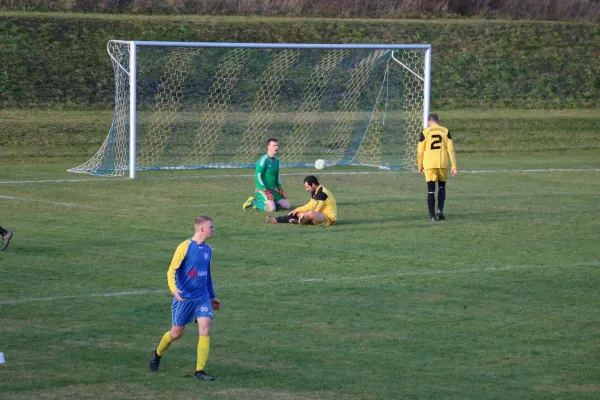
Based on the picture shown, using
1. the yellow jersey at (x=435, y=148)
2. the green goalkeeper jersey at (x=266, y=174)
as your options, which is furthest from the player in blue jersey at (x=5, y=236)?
the yellow jersey at (x=435, y=148)

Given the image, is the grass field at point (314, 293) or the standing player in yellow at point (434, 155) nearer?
the grass field at point (314, 293)

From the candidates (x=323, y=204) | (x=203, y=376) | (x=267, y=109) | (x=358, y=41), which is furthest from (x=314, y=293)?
(x=358, y=41)

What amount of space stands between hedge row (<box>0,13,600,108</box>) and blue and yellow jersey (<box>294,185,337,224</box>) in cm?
1762

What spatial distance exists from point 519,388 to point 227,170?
19057mm

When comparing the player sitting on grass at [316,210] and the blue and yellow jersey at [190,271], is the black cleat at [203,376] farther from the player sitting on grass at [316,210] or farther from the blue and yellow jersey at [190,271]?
the player sitting on grass at [316,210]

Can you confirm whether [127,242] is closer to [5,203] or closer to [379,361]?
[5,203]

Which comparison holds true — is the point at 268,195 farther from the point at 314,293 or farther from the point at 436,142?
the point at 314,293

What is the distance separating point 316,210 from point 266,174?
236 centimetres

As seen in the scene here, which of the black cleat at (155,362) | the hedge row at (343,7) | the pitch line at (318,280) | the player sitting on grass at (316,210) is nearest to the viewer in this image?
the black cleat at (155,362)

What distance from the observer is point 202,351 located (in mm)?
9375

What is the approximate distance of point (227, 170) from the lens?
27.8 meters

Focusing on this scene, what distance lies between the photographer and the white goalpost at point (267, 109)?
99.8 feet

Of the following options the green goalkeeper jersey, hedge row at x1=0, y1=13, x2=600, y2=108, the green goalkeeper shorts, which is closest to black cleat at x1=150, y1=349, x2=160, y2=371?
the green goalkeeper shorts

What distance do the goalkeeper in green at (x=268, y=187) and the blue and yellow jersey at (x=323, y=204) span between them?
1836 mm
